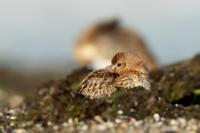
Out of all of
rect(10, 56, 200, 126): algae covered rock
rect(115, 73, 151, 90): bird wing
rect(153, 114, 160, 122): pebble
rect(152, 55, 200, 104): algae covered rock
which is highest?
rect(152, 55, 200, 104): algae covered rock

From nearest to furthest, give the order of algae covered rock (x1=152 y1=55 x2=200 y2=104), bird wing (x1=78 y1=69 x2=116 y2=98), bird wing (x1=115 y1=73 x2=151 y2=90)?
bird wing (x1=78 y1=69 x2=116 y2=98) < bird wing (x1=115 y1=73 x2=151 y2=90) < algae covered rock (x1=152 y1=55 x2=200 y2=104)

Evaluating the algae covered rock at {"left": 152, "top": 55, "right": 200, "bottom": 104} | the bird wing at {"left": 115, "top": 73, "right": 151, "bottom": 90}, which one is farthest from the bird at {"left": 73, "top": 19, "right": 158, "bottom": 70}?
the bird wing at {"left": 115, "top": 73, "right": 151, "bottom": 90}

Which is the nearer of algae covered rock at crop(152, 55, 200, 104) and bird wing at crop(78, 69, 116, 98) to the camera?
bird wing at crop(78, 69, 116, 98)

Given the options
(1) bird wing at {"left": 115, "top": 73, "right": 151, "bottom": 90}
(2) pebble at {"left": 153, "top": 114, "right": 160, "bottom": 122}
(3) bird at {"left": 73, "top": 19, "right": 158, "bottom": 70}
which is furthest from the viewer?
(3) bird at {"left": 73, "top": 19, "right": 158, "bottom": 70}

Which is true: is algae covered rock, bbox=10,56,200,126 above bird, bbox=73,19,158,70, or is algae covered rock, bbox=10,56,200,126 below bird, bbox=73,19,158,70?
below

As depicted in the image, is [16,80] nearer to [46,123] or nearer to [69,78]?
[69,78]

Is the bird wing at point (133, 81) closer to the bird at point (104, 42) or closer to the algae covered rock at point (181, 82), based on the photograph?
the algae covered rock at point (181, 82)

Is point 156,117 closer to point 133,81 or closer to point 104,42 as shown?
point 133,81

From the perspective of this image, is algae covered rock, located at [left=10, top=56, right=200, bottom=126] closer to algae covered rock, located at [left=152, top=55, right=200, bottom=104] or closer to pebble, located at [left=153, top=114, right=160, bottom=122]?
pebble, located at [left=153, top=114, right=160, bottom=122]

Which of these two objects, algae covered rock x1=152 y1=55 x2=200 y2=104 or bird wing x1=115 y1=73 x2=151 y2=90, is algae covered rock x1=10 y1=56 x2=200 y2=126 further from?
algae covered rock x1=152 y1=55 x2=200 y2=104
